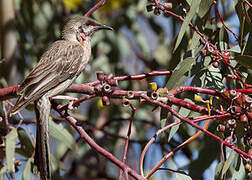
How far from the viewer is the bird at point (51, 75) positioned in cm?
249

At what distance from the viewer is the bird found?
249 cm

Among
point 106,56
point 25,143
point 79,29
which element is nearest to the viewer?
point 25,143

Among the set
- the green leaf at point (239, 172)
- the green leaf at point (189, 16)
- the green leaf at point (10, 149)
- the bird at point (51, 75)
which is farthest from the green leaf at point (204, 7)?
the green leaf at point (10, 149)

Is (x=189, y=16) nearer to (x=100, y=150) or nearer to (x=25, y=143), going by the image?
(x=100, y=150)

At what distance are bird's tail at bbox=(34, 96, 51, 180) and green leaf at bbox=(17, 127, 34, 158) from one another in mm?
217

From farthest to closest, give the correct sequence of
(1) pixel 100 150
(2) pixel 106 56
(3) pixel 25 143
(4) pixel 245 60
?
(2) pixel 106 56, (3) pixel 25 143, (4) pixel 245 60, (1) pixel 100 150

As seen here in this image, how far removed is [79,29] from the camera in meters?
3.40

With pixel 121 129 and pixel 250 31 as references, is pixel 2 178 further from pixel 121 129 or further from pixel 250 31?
pixel 121 129

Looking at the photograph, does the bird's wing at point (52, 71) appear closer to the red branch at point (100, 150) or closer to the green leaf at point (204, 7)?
the red branch at point (100, 150)

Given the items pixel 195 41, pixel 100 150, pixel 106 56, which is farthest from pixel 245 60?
pixel 106 56

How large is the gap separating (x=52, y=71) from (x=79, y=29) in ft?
1.80

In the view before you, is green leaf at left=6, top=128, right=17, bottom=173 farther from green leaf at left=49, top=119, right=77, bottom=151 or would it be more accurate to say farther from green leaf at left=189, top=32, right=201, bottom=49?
green leaf at left=189, top=32, right=201, bottom=49

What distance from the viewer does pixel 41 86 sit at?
2.73 meters

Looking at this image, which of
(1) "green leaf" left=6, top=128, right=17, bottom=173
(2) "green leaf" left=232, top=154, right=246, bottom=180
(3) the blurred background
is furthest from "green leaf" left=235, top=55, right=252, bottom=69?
(1) "green leaf" left=6, top=128, right=17, bottom=173
